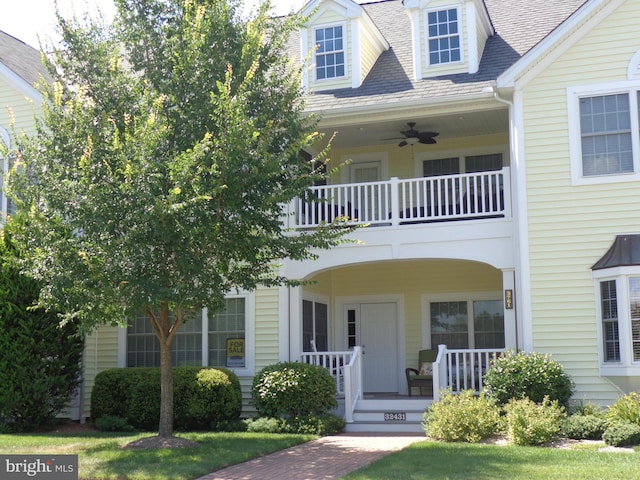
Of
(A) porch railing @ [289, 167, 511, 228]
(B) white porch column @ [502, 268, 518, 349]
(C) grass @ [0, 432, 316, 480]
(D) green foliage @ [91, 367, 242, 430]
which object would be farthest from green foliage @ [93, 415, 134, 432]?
(B) white porch column @ [502, 268, 518, 349]

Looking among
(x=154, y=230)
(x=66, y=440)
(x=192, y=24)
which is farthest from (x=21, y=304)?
(x=192, y=24)

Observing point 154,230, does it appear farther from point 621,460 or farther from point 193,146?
point 621,460

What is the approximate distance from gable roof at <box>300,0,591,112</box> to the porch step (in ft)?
19.5

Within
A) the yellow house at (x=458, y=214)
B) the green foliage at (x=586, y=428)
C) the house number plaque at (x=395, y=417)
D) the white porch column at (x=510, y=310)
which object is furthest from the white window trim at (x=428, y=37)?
the green foliage at (x=586, y=428)

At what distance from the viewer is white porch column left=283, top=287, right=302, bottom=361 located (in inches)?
634

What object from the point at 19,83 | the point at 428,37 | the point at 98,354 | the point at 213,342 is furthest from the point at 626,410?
the point at 19,83

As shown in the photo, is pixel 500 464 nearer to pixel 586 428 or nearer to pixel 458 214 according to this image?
pixel 586 428

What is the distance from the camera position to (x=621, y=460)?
10.2 metres

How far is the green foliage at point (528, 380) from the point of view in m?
13.3

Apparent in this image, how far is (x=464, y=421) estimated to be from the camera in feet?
41.7

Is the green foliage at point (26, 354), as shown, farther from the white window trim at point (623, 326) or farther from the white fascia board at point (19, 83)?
the white window trim at point (623, 326)

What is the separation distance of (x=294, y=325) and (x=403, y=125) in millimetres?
4929

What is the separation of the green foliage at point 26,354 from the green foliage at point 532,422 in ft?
26.6

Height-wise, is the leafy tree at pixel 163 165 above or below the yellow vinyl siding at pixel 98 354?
above
